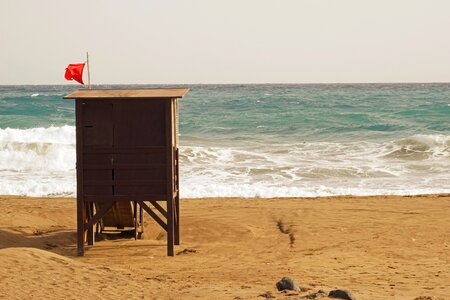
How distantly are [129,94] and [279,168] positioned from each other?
50.4 feet

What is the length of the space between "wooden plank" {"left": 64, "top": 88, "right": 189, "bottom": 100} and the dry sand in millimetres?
3063

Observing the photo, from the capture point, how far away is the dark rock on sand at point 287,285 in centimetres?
1220

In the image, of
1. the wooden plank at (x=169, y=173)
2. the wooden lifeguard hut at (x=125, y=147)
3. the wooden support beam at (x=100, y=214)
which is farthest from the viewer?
the wooden support beam at (x=100, y=214)

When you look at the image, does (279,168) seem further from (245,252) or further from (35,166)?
(245,252)

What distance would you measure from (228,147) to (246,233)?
21007 millimetres

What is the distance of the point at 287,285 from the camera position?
12.2 m

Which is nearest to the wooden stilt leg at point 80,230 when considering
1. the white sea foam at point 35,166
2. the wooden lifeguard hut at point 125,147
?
the wooden lifeguard hut at point 125,147

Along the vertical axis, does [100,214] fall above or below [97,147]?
below

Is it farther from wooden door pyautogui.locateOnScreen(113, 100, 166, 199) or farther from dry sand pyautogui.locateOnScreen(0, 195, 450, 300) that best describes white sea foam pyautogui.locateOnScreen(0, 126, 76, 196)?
wooden door pyautogui.locateOnScreen(113, 100, 166, 199)

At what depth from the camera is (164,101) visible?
15312 millimetres

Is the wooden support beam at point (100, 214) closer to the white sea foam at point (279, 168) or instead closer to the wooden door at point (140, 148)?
the wooden door at point (140, 148)
